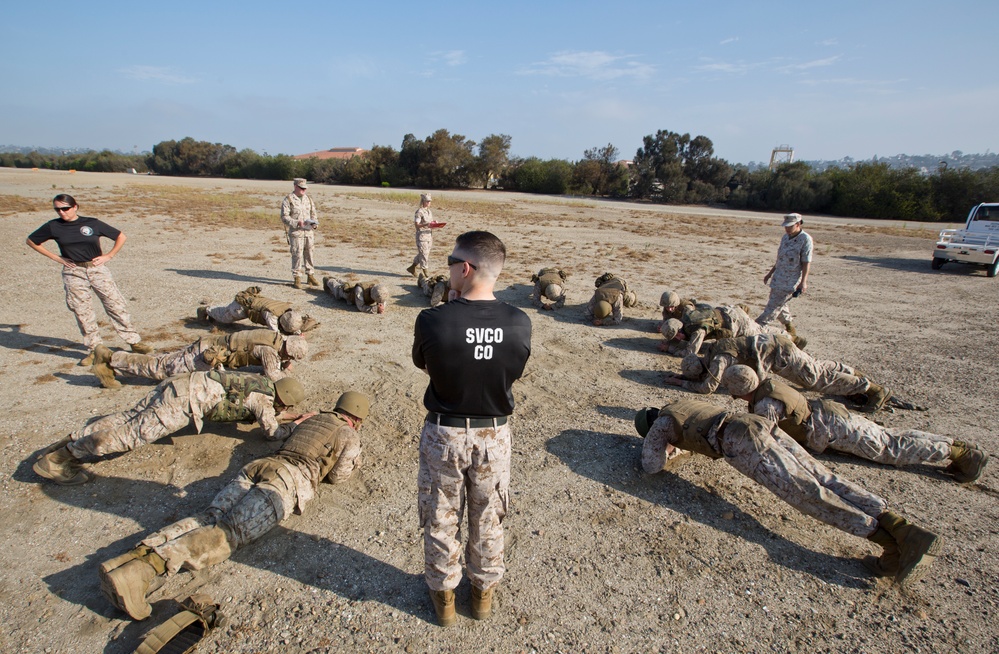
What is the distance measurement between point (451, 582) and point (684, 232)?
74.2 feet

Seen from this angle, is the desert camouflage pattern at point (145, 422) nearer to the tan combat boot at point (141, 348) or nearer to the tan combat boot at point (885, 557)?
the tan combat boot at point (141, 348)

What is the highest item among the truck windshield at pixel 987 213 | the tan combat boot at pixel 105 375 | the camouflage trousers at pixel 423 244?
the truck windshield at pixel 987 213

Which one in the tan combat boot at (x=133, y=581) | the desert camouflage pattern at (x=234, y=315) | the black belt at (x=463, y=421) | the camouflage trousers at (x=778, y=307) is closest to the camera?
the black belt at (x=463, y=421)

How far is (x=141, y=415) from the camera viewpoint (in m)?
4.32

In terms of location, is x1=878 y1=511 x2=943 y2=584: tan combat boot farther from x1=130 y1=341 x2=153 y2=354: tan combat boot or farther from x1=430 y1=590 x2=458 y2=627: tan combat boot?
x1=130 y1=341 x2=153 y2=354: tan combat boot

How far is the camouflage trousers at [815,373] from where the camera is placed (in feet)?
19.0

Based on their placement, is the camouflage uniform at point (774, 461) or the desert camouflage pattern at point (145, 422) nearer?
the camouflage uniform at point (774, 461)

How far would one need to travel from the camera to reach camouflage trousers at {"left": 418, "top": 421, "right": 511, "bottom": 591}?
2809 mm

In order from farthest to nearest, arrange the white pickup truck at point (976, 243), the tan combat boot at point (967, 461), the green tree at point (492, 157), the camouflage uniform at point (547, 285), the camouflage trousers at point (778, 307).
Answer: the green tree at point (492, 157)
the white pickup truck at point (976, 243)
the camouflage uniform at point (547, 285)
the camouflage trousers at point (778, 307)
the tan combat boot at point (967, 461)

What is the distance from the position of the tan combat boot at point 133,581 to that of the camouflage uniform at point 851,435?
4794 mm

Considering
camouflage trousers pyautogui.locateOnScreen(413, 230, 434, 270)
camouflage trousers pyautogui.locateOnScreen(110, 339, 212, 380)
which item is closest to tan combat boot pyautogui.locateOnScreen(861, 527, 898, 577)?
camouflage trousers pyautogui.locateOnScreen(110, 339, 212, 380)

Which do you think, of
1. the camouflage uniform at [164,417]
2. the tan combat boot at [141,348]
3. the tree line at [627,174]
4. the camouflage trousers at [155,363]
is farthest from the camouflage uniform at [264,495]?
the tree line at [627,174]

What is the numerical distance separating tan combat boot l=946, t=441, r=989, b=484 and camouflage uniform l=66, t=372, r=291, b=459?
20.0ft

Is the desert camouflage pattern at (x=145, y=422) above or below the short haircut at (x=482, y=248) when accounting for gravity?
below
